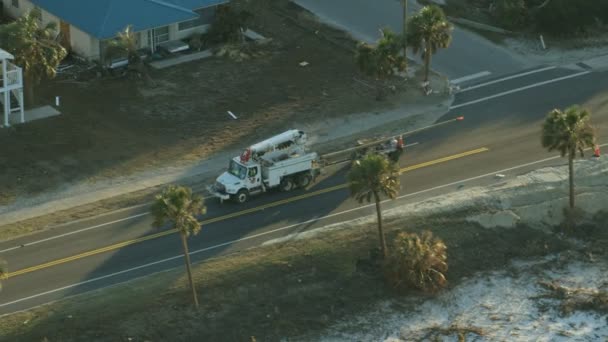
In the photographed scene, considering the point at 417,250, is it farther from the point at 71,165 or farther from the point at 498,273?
the point at 71,165

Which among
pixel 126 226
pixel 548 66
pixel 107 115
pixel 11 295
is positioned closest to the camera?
pixel 11 295

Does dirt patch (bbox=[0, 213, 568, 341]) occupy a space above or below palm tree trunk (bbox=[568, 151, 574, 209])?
below

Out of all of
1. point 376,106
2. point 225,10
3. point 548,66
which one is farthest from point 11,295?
point 548,66

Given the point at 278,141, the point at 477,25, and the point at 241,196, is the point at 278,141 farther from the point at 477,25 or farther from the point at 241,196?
the point at 477,25

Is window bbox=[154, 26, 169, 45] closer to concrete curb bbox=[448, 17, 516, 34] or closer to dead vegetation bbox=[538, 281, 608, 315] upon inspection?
concrete curb bbox=[448, 17, 516, 34]

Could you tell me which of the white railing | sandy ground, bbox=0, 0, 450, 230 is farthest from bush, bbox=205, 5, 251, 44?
the white railing

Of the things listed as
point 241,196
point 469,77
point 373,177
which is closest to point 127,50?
point 241,196
